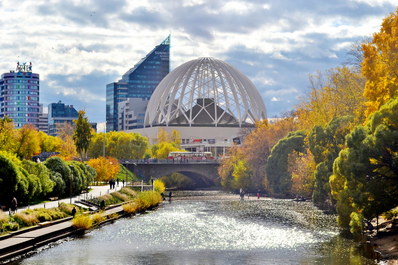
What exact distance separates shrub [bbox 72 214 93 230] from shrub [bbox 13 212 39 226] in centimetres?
348

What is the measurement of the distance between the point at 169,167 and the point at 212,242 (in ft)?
287

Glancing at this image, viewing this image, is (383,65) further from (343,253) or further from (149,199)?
(149,199)

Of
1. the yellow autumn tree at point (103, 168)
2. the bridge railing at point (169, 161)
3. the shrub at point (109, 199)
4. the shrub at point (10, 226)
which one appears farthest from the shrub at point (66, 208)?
the bridge railing at point (169, 161)

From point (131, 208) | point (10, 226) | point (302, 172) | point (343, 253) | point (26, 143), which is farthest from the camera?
point (26, 143)

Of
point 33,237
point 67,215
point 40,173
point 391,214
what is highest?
point 40,173

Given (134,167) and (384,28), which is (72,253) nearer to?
(384,28)

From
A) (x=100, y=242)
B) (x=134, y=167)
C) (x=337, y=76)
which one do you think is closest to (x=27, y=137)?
(x=134, y=167)

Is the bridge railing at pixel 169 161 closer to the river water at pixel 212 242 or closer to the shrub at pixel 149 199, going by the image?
the shrub at pixel 149 199

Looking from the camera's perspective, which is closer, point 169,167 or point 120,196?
point 120,196

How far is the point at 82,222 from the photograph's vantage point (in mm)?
55125

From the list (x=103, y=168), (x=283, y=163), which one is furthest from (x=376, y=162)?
(x=103, y=168)

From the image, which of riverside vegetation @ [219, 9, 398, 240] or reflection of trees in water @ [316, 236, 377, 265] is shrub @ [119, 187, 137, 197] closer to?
riverside vegetation @ [219, 9, 398, 240]

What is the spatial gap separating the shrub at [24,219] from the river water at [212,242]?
410cm

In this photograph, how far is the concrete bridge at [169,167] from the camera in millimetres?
134250
